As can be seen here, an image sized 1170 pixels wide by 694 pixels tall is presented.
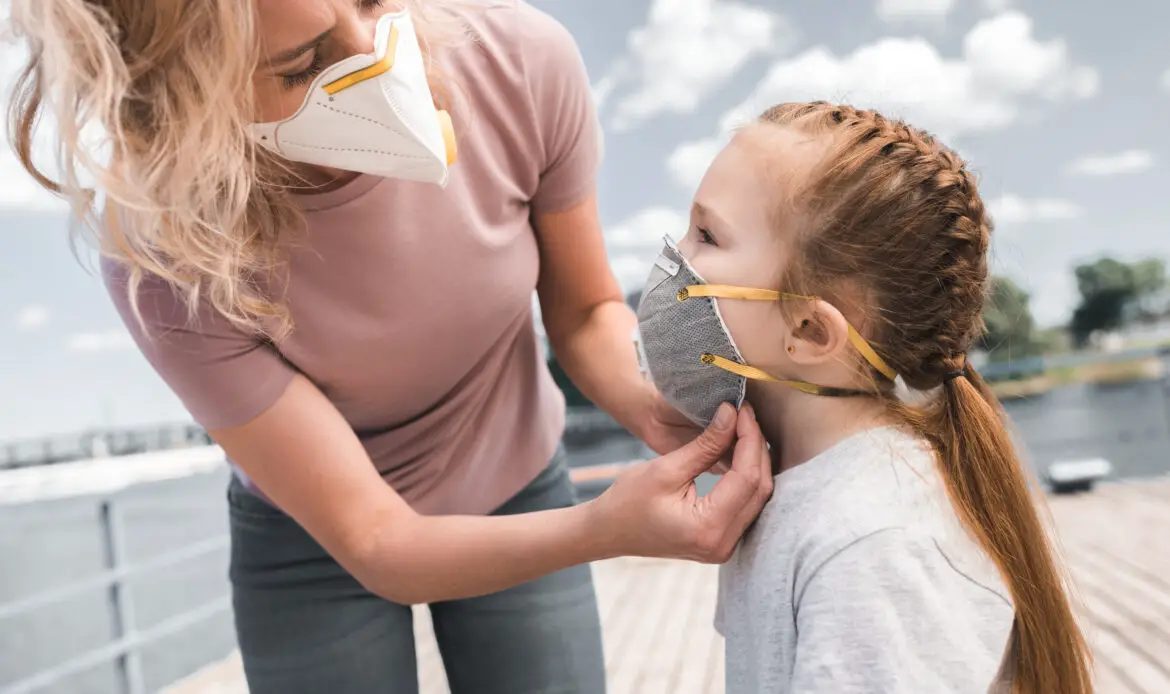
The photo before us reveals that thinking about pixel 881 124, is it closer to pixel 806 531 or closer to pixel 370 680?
pixel 806 531

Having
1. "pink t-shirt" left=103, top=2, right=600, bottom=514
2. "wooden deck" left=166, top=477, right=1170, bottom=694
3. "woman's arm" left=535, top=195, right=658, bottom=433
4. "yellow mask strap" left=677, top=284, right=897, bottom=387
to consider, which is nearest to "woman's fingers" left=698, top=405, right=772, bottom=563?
"yellow mask strap" left=677, top=284, right=897, bottom=387

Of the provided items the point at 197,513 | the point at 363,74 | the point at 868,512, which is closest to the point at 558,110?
the point at 363,74

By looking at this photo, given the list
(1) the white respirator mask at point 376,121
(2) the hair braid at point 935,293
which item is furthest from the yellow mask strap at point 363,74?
(2) the hair braid at point 935,293

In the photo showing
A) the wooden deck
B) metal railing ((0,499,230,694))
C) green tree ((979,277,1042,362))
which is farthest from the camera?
the wooden deck

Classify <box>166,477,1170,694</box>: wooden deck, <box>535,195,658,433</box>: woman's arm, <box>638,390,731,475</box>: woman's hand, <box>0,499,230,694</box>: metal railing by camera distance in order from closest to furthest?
1. <box>638,390,731,475</box>: woman's hand
2. <box>535,195,658,433</box>: woman's arm
3. <box>0,499,230,694</box>: metal railing
4. <box>166,477,1170,694</box>: wooden deck

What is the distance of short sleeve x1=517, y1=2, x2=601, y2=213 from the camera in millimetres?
1196

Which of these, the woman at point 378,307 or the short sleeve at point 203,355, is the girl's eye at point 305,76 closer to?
the woman at point 378,307

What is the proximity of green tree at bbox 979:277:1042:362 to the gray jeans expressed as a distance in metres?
0.64

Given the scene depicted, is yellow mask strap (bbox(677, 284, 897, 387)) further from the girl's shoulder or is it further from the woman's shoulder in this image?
the woman's shoulder

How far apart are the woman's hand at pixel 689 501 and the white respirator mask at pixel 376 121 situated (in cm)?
41

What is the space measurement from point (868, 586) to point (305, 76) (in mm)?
767

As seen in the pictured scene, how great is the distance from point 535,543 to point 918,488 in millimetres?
392

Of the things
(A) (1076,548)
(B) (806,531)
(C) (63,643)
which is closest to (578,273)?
(B) (806,531)

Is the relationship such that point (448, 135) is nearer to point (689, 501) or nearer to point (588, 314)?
point (588, 314)
